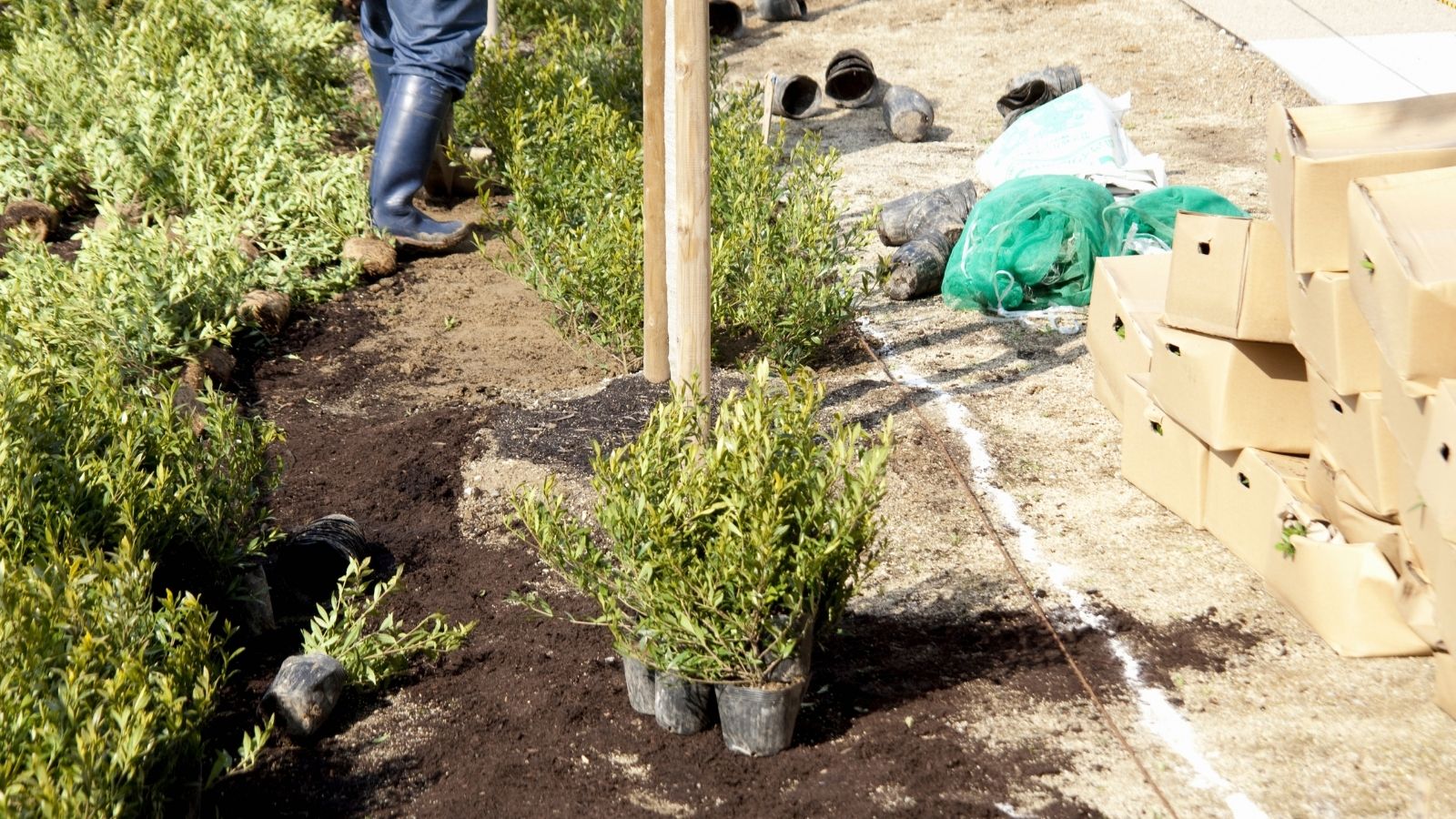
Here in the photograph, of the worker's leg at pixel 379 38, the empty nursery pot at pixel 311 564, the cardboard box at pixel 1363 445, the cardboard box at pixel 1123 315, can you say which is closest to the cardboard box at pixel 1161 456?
the cardboard box at pixel 1123 315

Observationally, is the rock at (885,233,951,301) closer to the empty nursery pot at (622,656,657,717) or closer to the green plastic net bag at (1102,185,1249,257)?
the green plastic net bag at (1102,185,1249,257)

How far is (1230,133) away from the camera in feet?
25.4

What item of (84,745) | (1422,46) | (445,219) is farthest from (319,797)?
(1422,46)

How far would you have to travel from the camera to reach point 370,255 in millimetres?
5723

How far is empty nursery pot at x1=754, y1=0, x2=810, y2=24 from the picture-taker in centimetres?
1097

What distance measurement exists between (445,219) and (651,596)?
4.33 metres

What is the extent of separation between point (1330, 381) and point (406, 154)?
4.02 metres

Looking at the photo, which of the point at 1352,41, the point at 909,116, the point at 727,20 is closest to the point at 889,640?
the point at 909,116

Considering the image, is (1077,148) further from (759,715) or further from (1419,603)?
(759,715)

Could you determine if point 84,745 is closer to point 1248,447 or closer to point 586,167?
A: point 1248,447

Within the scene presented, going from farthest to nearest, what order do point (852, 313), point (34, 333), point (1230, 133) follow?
point (1230, 133) < point (852, 313) < point (34, 333)

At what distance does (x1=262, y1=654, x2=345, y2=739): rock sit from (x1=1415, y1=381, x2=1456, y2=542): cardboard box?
7.57 ft

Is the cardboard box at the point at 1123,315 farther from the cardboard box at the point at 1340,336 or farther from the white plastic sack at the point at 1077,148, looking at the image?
the white plastic sack at the point at 1077,148

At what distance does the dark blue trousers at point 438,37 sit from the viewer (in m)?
5.59
